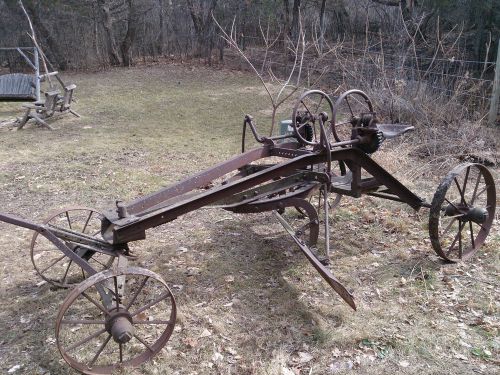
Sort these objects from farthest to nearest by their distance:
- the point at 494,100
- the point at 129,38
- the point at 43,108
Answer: the point at 129,38 → the point at 43,108 → the point at 494,100

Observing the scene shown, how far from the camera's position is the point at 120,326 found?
8.73 ft

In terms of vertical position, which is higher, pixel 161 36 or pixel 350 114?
pixel 161 36

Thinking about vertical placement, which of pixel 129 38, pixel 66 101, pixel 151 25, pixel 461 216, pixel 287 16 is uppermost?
pixel 287 16

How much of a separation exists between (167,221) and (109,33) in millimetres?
14824

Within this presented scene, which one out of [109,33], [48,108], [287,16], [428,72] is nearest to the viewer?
[428,72]

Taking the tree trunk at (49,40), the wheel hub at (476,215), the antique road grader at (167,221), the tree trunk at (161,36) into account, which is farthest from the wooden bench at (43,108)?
the wheel hub at (476,215)

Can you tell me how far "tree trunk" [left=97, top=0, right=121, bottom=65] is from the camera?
52.0 ft

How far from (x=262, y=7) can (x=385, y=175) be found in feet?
45.8

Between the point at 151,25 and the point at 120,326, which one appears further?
the point at 151,25

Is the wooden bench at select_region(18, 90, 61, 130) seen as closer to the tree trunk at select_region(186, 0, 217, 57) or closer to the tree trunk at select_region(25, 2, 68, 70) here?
the tree trunk at select_region(186, 0, 217, 57)

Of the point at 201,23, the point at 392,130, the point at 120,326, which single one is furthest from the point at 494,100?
the point at 201,23

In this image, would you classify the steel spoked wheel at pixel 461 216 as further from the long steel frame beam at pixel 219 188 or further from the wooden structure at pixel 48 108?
the wooden structure at pixel 48 108

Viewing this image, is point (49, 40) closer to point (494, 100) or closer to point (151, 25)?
point (151, 25)

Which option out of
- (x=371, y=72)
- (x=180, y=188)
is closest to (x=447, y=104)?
(x=371, y=72)
